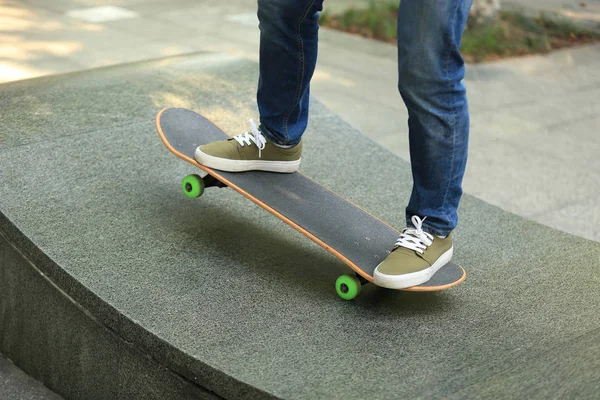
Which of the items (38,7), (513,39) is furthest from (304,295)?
(38,7)

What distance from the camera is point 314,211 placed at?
2502 mm

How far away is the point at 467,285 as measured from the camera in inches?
96.3

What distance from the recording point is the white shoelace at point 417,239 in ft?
7.37

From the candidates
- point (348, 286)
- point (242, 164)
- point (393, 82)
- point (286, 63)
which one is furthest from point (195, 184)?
point (393, 82)

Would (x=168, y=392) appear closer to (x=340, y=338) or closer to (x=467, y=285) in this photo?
(x=340, y=338)

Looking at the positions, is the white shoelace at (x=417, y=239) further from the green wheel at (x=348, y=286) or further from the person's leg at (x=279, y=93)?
the person's leg at (x=279, y=93)

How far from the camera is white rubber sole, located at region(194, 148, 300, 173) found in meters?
2.54

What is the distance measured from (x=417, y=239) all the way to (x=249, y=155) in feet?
2.19

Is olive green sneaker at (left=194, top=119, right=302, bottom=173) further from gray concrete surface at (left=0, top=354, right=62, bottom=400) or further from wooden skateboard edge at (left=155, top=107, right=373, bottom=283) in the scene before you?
gray concrete surface at (left=0, top=354, right=62, bottom=400)

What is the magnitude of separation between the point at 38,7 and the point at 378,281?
6.22 m

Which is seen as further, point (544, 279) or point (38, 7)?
point (38, 7)

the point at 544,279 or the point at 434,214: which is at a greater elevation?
the point at 434,214

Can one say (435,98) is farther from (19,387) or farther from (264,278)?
(19,387)

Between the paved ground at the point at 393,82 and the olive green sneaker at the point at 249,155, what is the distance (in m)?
1.61
